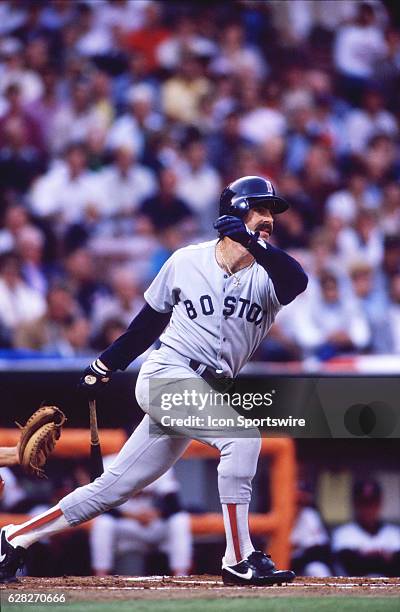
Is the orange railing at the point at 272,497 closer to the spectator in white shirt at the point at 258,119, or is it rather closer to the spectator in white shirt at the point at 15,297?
the spectator in white shirt at the point at 15,297

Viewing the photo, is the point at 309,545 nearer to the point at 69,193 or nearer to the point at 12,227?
the point at 12,227

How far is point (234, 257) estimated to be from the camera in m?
4.65

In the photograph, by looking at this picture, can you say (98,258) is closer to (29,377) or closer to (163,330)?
(29,377)

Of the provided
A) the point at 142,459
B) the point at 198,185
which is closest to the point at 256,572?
the point at 142,459

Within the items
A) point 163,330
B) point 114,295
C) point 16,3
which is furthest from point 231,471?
point 16,3

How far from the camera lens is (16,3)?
35.3ft

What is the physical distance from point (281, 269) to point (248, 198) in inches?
13.3

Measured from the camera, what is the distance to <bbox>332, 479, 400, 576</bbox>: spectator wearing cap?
20.9ft

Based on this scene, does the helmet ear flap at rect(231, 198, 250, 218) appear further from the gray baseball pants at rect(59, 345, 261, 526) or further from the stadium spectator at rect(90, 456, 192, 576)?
the stadium spectator at rect(90, 456, 192, 576)

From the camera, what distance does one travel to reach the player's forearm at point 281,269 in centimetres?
436

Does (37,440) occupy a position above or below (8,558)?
above

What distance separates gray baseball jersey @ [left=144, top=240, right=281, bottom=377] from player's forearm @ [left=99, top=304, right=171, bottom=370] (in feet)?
0.39

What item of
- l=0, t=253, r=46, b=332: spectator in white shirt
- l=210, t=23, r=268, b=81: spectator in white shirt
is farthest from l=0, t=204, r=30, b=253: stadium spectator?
l=210, t=23, r=268, b=81: spectator in white shirt

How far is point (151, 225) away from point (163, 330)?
4.23 metres
